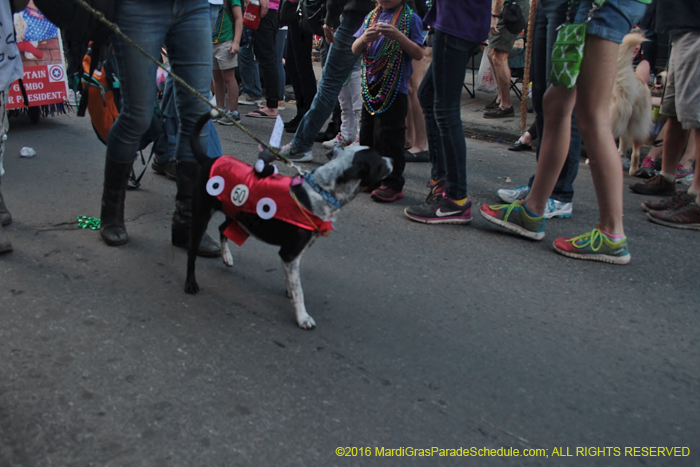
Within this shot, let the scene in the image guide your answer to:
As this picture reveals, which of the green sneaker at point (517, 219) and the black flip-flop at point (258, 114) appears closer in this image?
the green sneaker at point (517, 219)

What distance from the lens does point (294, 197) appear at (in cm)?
241

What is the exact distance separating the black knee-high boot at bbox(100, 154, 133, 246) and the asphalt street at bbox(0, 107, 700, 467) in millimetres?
79

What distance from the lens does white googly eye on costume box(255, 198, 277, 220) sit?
241 centimetres

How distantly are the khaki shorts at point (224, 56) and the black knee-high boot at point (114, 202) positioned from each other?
14.2 feet

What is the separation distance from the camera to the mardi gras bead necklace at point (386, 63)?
4.21m

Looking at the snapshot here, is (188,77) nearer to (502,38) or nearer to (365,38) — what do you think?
(365,38)

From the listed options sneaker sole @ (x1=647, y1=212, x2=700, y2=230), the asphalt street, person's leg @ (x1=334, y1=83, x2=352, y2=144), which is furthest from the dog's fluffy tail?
person's leg @ (x1=334, y1=83, x2=352, y2=144)

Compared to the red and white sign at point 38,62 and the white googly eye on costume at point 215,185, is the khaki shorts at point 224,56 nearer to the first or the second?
the red and white sign at point 38,62

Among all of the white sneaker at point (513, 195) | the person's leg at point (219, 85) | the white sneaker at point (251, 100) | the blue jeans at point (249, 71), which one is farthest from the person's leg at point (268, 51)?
the white sneaker at point (513, 195)

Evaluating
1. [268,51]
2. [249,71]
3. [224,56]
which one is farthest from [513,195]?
[249,71]

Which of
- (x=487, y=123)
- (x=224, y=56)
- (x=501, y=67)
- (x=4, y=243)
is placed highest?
(x=501, y=67)

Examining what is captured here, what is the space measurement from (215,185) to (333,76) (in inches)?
109

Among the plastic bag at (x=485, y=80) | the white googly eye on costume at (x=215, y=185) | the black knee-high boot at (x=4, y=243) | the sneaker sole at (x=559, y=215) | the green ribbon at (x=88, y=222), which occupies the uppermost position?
the plastic bag at (x=485, y=80)

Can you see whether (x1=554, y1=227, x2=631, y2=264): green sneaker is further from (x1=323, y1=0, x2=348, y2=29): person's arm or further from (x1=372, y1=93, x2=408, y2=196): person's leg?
(x1=323, y1=0, x2=348, y2=29): person's arm
